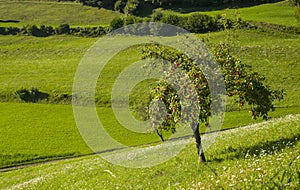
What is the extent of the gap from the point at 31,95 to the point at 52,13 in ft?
275

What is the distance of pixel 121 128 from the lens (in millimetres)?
57875

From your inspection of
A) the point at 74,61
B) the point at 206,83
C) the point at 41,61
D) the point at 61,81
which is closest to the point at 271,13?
the point at 74,61

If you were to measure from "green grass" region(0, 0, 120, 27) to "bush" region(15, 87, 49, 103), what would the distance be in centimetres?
6452

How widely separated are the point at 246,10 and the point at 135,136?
304 ft

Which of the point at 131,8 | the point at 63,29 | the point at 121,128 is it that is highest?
the point at 131,8

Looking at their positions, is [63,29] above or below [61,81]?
above

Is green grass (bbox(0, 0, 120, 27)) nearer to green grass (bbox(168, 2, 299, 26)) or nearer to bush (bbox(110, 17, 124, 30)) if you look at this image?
bush (bbox(110, 17, 124, 30))

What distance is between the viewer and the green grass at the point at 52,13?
466 feet

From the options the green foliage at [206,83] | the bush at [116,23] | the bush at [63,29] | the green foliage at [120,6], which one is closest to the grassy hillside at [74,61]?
the bush at [63,29]

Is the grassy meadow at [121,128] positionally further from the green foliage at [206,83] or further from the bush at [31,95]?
the green foliage at [206,83]

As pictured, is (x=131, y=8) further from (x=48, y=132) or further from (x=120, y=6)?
(x=48, y=132)

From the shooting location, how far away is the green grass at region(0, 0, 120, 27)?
142 m

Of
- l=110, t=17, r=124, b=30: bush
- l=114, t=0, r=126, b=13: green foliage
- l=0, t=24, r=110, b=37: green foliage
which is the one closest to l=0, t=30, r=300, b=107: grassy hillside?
l=0, t=24, r=110, b=37: green foliage

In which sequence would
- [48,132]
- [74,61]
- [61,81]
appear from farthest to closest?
[74,61], [61,81], [48,132]
